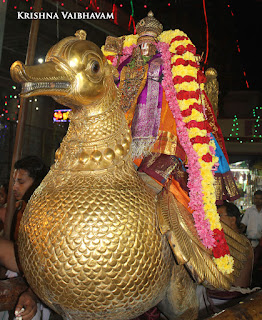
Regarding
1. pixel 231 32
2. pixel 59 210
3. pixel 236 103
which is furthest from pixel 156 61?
pixel 236 103

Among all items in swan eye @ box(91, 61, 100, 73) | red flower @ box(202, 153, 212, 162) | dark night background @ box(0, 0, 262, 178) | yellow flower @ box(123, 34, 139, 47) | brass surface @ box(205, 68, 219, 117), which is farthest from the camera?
dark night background @ box(0, 0, 262, 178)

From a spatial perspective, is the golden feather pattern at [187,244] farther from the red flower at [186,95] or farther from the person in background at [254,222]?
the person in background at [254,222]

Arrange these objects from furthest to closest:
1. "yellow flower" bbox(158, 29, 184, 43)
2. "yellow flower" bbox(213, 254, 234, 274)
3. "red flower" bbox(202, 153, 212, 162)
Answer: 1. "yellow flower" bbox(158, 29, 184, 43)
2. "red flower" bbox(202, 153, 212, 162)
3. "yellow flower" bbox(213, 254, 234, 274)

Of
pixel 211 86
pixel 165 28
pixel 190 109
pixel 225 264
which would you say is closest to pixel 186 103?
pixel 190 109

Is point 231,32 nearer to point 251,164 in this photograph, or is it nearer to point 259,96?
point 259,96

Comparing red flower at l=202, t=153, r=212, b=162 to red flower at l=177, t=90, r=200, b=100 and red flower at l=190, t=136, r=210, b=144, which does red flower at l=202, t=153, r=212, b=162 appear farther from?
red flower at l=177, t=90, r=200, b=100

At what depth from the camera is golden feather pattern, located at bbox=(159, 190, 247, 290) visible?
4.61 ft

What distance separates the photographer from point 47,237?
1257mm

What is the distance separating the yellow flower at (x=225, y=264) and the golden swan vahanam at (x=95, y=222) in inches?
4.5

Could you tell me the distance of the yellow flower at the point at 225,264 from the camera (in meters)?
1.66

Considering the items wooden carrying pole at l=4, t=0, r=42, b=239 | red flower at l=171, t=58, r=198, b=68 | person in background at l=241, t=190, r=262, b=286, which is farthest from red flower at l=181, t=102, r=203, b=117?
person in background at l=241, t=190, r=262, b=286

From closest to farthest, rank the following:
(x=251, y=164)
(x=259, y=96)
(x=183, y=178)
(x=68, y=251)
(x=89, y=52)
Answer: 1. (x=68, y=251)
2. (x=89, y=52)
3. (x=183, y=178)
4. (x=251, y=164)
5. (x=259, y=96)

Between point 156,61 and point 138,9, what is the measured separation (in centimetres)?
606

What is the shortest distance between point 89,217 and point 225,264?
2.82ft
